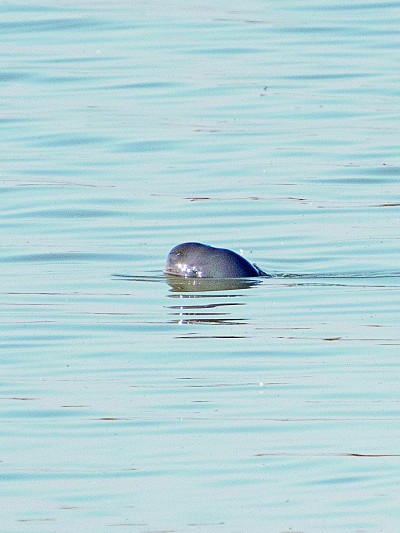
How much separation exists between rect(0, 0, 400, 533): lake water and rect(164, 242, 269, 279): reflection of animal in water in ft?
0.61

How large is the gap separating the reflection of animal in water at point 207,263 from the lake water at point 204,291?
19 centimetres

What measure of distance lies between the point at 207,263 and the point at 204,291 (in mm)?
288

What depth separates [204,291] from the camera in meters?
10.7

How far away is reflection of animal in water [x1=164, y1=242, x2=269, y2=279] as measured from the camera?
10.9 m

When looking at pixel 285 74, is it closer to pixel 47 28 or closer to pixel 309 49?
pixel 309 49

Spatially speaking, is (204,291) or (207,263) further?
(207,263)

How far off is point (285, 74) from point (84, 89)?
86.2 inches

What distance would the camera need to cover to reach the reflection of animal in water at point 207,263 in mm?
10852

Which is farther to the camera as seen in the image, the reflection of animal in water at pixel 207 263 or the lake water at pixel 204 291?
the reflection of animal in water at pixel 207 263

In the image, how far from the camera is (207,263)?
432 inches

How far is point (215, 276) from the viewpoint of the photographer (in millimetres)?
10945

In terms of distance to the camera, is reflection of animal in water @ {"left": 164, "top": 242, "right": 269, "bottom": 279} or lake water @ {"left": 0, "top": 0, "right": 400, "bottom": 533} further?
reflection of animal in water @ {"left": 164, "top": 242, "right": 269, "bottom": 279}

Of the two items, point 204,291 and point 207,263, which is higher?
point 207,263

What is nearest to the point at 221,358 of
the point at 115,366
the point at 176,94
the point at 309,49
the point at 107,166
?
the point at 115,366
